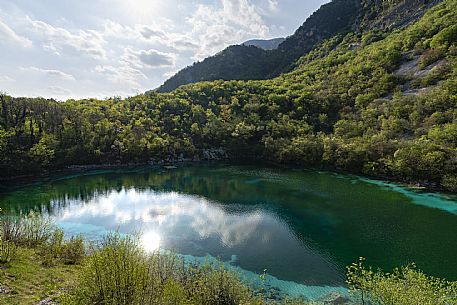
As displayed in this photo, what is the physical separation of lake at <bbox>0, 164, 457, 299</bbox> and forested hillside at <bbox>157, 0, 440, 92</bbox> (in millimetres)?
119085

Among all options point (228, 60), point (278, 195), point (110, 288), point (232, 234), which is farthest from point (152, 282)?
point (228, 60)

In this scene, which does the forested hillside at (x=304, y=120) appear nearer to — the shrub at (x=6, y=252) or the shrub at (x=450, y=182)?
the shrub at (x=450, y=182)

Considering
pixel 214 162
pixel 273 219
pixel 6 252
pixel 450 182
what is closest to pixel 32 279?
pixel 6 252

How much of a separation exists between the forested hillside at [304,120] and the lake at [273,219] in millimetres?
7720

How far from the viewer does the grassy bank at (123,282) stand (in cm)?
1260

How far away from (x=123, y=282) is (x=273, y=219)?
27.6 metres

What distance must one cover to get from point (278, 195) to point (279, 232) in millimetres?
16022

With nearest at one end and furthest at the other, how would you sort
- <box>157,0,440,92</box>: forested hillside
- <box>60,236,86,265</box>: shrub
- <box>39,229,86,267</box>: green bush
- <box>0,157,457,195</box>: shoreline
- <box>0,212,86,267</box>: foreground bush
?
1. <box>0,212,86,267</box>: foreground bush
2. <box>39,229,86,267</box>: green bush
3. <box>60,236,86,265</box>: shrub
4. <box>0,157,457,195</box>: shoreline
5. <box>157,0,440,92</box>: forested hillside

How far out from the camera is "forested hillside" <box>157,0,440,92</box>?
151 metres

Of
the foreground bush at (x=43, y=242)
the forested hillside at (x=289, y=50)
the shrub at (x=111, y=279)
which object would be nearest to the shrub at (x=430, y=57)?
the forested hillside at (x=289, y=50)

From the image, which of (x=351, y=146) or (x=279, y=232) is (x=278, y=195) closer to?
(x=279, y=232)

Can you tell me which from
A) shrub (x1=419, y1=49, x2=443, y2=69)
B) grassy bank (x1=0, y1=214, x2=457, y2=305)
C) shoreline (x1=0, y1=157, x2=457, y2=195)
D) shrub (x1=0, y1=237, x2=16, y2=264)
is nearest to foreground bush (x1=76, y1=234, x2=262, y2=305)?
grassy bank (x1=0, y1=214, x2=457, y2=305)

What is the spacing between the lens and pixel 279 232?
110 feet

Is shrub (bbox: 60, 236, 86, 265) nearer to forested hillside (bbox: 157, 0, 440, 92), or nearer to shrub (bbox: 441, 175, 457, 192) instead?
shrub (bbox: 441, 175, 457, 192)
